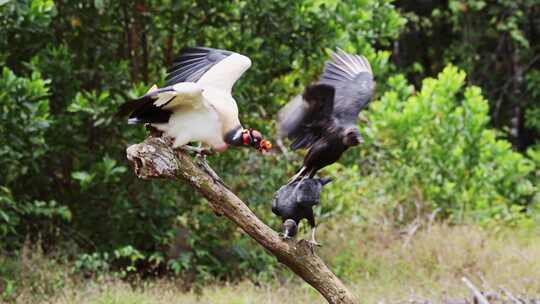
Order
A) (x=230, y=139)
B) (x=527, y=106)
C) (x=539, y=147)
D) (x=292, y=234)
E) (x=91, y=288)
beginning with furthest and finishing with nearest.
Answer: (x=527, y=106), (x=539, y=147), (x=91, y=288), (x=292, y=234), (x=230, y=139)

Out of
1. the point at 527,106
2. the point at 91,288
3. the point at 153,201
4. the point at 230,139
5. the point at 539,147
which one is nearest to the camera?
the point at 230,139

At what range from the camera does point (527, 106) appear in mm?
12461

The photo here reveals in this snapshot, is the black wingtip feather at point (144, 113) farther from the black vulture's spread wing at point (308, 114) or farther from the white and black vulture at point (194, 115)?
the black vulture's spread wing at point (308, 114)

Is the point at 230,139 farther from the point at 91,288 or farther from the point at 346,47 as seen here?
the point at 346,47

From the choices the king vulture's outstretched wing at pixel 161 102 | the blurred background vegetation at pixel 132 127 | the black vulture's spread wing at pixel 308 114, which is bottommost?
the blurred background vegetation at pixel 132 127

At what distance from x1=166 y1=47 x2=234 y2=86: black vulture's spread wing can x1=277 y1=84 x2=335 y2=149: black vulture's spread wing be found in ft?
2.05

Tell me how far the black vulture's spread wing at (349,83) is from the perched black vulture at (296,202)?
1.09 ft

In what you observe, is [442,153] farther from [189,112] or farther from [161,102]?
[161,102]

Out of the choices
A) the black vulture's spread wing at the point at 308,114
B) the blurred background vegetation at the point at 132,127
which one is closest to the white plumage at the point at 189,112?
the black vulture's spread wing at the point at 308,114

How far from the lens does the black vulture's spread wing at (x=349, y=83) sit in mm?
3874

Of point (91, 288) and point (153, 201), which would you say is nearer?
point (91, 288)

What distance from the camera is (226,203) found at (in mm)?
3801

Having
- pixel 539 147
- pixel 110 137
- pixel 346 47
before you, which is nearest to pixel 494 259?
pixel 346 47

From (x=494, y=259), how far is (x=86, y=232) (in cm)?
344
